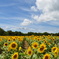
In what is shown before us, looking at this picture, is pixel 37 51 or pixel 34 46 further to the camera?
pixel 34 46

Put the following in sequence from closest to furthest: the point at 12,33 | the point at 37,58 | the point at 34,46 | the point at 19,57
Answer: the point at 37,58
the point at 19,57
the point at 34,46
the point at 12,33

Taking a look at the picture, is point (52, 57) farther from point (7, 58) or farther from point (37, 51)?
point (7, 58)

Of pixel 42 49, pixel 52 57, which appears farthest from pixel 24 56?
pixel 52 57

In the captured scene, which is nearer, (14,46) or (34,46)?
(34,46)

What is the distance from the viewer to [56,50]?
5.12 m

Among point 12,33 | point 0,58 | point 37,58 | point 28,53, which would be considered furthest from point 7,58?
point 12,33

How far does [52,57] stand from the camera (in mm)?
5023

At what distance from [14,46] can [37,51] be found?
1.38 m

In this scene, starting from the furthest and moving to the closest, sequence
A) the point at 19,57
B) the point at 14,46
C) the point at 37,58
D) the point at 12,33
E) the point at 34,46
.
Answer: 1. the point at 12,33
2. the point at 14,46
3. the point at 34,46
4. the point at 19,57
5. the point at 37,58

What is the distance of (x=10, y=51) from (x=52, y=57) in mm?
2426

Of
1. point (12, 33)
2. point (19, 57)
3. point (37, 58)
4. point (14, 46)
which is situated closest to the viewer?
point (37, 58)

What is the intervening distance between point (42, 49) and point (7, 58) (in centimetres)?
136

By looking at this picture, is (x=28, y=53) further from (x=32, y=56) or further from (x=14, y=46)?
(x=14, y=46)

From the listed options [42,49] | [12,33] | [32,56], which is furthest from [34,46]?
[12,33]
